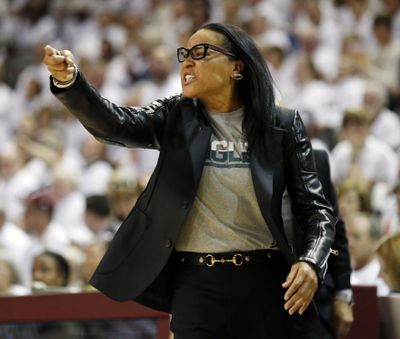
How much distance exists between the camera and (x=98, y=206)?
709 cm

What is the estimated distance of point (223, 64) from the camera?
3.18 metres

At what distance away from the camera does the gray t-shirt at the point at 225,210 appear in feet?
10.2

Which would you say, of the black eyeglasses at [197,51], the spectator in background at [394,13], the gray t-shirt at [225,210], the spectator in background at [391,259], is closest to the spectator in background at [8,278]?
the spectator in background at [391,259]

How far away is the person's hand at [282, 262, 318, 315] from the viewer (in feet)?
9.73

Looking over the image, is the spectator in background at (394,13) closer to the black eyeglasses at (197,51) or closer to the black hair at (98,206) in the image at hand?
the black hair at (98,206)

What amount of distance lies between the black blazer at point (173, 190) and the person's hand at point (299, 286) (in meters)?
0.04

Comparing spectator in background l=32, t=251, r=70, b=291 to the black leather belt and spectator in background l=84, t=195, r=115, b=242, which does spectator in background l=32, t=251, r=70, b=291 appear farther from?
the black leather belt

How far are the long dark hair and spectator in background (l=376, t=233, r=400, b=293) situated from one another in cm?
110

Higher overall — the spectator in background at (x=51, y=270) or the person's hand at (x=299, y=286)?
the person's hand at (x=299, y=286)

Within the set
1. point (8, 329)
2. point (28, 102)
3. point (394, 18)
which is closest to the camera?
point (8, 329)

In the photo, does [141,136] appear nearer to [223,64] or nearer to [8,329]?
[223,64]

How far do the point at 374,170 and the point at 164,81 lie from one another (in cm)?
270

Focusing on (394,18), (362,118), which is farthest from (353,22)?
(362,118)

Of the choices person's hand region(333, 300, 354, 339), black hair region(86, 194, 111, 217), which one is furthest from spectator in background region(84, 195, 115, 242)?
person's hand region(333, 300, 354, 339)
